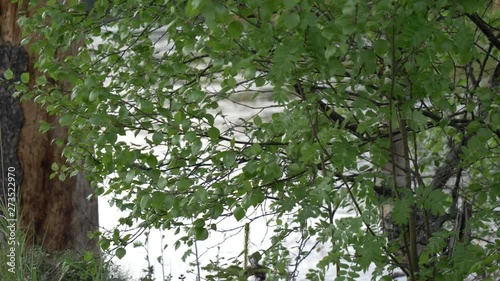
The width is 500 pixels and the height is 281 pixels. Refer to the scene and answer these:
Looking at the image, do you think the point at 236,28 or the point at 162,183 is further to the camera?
the point at 162,183

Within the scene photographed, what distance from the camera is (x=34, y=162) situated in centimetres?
745

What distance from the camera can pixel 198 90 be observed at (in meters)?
3.26

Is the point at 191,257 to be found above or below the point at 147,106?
above

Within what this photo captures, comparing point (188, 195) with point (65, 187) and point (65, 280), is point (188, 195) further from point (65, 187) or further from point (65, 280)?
point (65, 187)

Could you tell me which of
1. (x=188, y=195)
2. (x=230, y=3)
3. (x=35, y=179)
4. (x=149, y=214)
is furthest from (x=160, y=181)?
(x=35, y=179)

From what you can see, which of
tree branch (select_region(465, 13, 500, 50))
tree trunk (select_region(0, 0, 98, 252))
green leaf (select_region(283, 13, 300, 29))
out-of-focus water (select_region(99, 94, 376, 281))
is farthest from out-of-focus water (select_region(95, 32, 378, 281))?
green leaf (select_region(283, 13, 300, 29))

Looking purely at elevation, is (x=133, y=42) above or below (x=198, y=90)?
above

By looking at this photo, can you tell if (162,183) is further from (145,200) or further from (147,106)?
(147,106)

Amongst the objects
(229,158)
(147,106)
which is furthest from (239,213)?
(147,106)

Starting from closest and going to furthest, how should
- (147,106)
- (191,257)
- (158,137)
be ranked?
(158,137) < (147,106) < (191,257)

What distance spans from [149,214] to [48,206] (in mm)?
3925

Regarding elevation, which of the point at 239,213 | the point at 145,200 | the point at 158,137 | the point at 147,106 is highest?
→ the point at 147,106

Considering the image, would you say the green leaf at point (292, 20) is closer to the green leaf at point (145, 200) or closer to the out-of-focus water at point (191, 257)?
the green leaf at point (145, 200)

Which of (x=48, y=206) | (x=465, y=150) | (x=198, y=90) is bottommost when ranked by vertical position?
(x=465, y=150)
